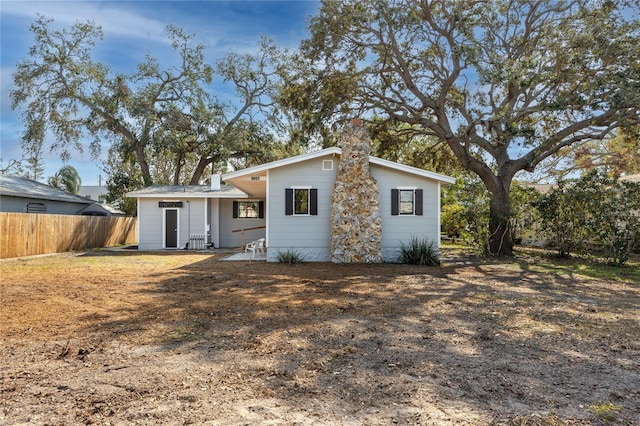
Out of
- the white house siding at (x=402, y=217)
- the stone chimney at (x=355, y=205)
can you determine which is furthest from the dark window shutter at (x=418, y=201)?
the stone chimney at (x=355, y=205)

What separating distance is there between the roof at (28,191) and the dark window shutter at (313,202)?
1412 centimetres

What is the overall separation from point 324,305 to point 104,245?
58.3 feet

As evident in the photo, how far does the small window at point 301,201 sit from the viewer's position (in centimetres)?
1343

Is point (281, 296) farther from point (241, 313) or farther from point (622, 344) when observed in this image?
point (622, 344)

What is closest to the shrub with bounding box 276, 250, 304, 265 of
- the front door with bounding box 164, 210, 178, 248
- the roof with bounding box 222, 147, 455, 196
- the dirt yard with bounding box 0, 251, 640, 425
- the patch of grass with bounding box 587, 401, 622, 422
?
the roof with bounding box 222, 147, 455, 196

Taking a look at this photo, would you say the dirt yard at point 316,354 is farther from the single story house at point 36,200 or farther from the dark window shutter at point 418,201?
the single story house at point 36,200

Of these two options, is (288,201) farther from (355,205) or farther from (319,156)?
(355,205)

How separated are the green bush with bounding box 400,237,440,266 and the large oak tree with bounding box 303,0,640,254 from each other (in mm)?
3487

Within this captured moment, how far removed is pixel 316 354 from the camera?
4.34 meters

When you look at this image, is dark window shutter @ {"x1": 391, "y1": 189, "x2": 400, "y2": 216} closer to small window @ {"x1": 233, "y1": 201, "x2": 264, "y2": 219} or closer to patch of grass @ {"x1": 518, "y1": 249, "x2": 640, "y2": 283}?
patch of grass @ {"x1": 518, "y1": 249, "x2": 640, "y2": 283}

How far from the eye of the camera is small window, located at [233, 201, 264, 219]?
19.8 m

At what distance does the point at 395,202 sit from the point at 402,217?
1.80 feet

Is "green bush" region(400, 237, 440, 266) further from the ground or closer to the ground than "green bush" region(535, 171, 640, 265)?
closer to the ground

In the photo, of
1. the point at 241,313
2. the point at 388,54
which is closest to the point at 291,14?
the point at 388,54
